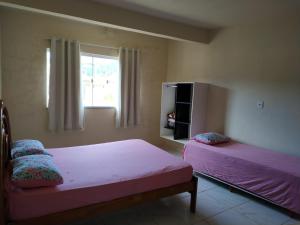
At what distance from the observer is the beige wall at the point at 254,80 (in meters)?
2.84

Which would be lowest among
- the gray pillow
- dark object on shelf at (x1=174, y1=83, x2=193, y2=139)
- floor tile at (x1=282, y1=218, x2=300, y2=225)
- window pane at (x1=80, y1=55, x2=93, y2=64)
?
floor tile at (x1=282, y1=218, x2=300, y2=225)

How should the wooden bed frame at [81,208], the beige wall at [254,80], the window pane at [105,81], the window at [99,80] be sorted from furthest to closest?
the window pane at [105,81]
the window at [99,80]
the beige wall at [254,80]
the wooden bed frame at [81,208]

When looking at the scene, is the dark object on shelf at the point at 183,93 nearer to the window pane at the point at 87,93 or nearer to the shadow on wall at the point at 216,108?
the shadow on wall at the point at 216,108

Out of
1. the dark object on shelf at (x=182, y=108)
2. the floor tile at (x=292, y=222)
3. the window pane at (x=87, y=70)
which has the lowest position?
the floor tile at (x=292, y=222)

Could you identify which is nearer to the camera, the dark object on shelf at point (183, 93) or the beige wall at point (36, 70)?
the beige wall at point (36, 70)

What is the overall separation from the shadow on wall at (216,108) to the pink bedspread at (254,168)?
528 mm

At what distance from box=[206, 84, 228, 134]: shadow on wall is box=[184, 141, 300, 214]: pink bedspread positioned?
1.73 feet

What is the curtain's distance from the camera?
403 cm

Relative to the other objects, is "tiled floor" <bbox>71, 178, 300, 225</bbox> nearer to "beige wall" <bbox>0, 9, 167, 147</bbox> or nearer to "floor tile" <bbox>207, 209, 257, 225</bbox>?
"floor tile" <bbox>207, 209, 257, 225</bbox>

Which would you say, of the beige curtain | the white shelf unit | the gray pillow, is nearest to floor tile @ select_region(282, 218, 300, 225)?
the white shelf unit

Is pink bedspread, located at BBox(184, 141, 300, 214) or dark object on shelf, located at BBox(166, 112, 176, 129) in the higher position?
dark object on shelf, located at BBox(166, 112, 176, 129)

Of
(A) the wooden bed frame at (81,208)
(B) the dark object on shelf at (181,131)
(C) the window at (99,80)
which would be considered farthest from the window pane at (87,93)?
(A) the wooden bed frame at (81,208)

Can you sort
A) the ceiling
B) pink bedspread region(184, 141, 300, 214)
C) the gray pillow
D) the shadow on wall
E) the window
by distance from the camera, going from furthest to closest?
the window < the shadow on wall < the ceiling < pink bedspread region(184, 141, 300, 214) < the gray pillow

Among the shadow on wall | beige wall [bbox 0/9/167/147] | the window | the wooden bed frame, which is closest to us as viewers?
the wooden bed frame
